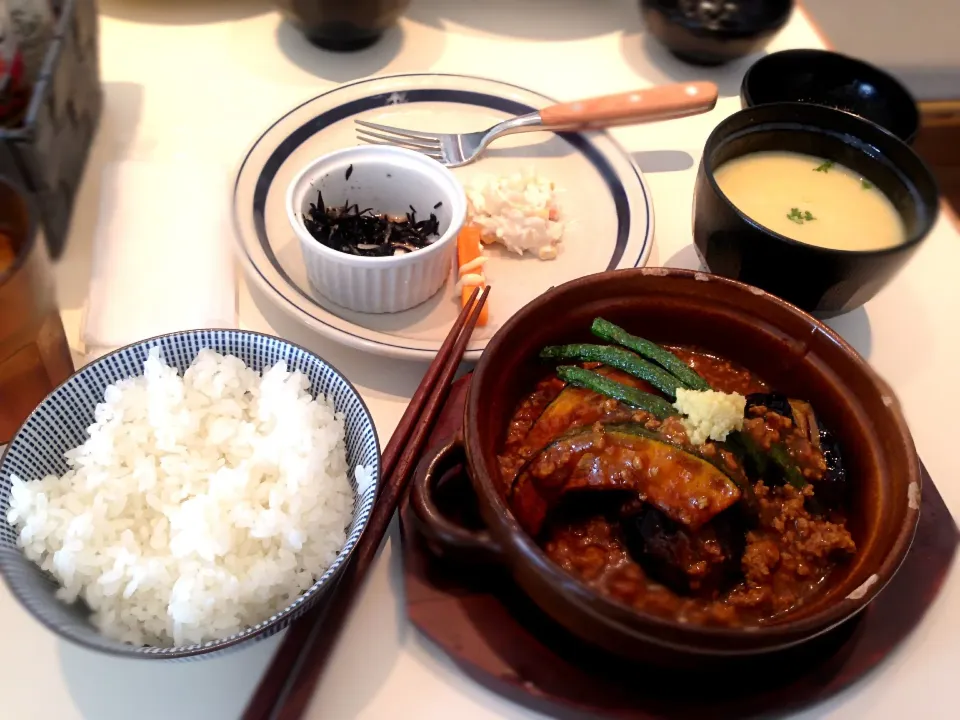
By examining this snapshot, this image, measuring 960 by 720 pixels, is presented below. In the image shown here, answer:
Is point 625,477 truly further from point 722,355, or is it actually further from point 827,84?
point 827,84

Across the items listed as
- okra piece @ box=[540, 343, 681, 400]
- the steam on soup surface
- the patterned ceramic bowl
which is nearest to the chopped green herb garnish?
the steam on soup surface

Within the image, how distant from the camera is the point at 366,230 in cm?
145

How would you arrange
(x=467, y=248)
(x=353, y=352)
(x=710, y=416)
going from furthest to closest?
1. (x=467, y=248)
2. (x=353, y=352)
3. (x=710, y=416)

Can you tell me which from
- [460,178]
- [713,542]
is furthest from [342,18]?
[713,542]

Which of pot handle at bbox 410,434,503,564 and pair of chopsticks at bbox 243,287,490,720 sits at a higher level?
pot handle at bbox 410,434,503,564

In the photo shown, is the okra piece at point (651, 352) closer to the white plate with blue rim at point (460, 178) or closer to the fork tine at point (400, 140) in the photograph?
the white plate with blue rim at point (460, 178)

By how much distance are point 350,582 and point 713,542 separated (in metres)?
0.45

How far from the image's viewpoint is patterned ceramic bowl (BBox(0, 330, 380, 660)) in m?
0.82

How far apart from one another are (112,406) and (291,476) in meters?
0.26

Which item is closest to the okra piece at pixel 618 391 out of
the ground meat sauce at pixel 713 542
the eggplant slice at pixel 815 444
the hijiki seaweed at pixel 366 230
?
the ground meat sauce at pixel 713 542

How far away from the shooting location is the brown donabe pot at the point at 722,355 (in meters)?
0.78

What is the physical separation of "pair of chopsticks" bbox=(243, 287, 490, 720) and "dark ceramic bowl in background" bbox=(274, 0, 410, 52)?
969mm

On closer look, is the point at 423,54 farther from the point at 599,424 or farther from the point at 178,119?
the point at 599,424

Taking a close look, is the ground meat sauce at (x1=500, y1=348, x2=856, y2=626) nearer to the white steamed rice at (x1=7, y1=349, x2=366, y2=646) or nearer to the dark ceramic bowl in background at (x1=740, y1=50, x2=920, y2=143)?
the white steamed rice at (x1=7, y1=349, x2=366, y2=646)
